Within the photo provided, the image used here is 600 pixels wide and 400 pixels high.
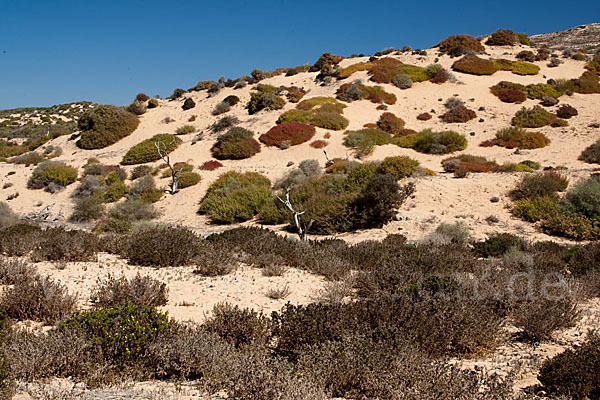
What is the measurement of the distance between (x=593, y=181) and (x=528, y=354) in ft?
35.4

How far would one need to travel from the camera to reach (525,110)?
25516 millimetres

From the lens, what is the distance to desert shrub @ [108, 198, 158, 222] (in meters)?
15.8

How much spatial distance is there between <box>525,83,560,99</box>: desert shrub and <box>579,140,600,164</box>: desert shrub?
10.1m

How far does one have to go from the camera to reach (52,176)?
819 inches

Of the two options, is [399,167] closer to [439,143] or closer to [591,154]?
[439,143]

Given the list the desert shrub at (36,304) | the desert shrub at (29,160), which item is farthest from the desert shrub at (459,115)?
the desert shrub at (29,160)

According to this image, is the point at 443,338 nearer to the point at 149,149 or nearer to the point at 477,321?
the point at 477,321

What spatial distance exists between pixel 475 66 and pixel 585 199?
2408cm

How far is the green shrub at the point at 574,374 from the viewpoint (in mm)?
3430

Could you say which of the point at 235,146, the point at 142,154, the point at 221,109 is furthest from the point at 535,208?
the point at 221,109

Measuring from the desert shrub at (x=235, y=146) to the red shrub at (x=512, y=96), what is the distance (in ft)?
58.8

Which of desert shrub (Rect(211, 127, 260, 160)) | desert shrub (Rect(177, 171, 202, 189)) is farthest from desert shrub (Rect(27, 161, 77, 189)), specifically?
desert shrub (Rect(211, 127, 260, 160))

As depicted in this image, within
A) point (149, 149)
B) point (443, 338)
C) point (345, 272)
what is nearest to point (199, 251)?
point (345, 272)

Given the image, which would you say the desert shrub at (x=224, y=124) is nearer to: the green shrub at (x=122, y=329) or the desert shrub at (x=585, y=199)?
the desert shrub at (x=585, y=199)
